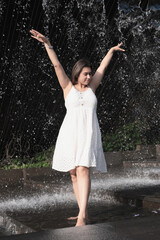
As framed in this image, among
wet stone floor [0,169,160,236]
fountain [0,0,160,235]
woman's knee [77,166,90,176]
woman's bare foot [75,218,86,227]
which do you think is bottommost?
wet stone floor [0,169,160,236]

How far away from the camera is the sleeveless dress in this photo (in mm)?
3752

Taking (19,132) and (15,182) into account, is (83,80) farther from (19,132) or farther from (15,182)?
(19,132)

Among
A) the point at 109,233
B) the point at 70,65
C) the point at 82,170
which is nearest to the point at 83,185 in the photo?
the point at 82,170

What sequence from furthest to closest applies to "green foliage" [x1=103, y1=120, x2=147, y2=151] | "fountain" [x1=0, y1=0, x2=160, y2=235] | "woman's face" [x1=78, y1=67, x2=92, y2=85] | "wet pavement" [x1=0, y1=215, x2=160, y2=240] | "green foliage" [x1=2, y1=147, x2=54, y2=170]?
1. "fountain" [x1=0, y1=0, x2=160, y2=235]
2. "green foliage" [x1=103, y1=120, x2=147, y2=151]
3. "green foliage" [x1=2, y1=147, x2=54, y2=170]
4. "woman's face" [x1=78, y1=67, x2=92, y2=85]
5. "wet pavement" [x1=0, y1=215, x2=160, y2=240]

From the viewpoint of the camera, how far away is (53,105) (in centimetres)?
1247

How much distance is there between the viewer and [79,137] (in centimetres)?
379

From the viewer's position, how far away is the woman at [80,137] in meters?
3.71

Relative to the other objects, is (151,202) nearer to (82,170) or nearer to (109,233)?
(82,170)

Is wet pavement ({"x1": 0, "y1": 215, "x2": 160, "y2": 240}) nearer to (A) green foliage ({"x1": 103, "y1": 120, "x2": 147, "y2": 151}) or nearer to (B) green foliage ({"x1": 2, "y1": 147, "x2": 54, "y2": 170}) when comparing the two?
(B) green foliage ({"x1": 2, "y1": 147, "x2": 54, "y2": 170})

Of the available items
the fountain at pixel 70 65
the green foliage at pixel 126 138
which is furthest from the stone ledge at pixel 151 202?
the green foliage at pixel 126 138

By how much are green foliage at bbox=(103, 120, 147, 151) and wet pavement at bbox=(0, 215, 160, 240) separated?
27.1 feet

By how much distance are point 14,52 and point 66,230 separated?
32.3ft

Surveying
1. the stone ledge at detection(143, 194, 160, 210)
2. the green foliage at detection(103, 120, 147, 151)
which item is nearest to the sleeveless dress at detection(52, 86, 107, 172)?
the stone ledge at detection(143, 194, 160, 210)

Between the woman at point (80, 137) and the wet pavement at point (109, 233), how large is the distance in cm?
53
